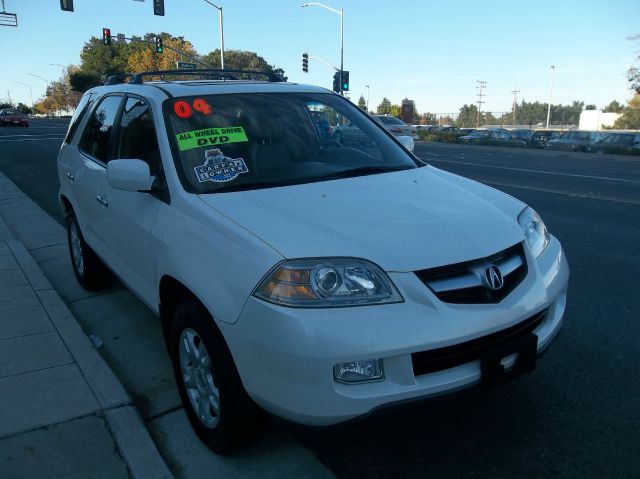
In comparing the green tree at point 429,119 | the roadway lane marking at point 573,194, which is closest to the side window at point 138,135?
the roadway lane marking at point 573,194

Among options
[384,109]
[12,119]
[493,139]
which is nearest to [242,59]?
[384,109]

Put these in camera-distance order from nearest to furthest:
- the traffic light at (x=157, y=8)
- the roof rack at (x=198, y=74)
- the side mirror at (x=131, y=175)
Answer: the side mirror at (x=131, y=175) < the roof rack at (x=198, y=74) < the traffic light at (x=157, y=8)

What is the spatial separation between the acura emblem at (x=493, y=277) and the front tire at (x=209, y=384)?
3.63 feet

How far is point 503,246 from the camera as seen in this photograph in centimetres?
244

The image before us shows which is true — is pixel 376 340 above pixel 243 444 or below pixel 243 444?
above

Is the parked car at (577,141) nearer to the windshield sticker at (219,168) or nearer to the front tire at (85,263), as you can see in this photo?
the front tire at (85,263)

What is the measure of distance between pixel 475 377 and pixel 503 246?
1.92 feet

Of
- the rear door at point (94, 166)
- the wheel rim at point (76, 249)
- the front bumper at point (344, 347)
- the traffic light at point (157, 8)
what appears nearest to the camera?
the front bumper at point (344, 347)

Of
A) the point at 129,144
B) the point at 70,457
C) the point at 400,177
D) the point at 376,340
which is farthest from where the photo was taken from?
the point at 129,144

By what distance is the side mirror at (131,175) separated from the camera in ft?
9.37

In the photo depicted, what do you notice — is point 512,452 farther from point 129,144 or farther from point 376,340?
point 129,144

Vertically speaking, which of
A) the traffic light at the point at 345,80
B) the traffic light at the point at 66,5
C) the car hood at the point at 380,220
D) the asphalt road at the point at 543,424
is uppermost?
the traffic light at the point at 66,5

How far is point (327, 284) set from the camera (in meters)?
2.14

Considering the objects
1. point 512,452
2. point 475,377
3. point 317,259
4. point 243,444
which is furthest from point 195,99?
point 512,452
